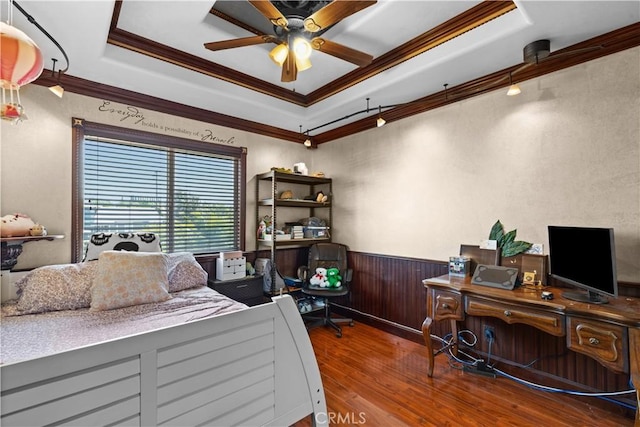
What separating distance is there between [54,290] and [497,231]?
352 cm

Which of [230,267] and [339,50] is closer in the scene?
[339,50]

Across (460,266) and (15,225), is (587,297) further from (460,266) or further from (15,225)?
(15,225)

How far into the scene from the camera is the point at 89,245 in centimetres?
249

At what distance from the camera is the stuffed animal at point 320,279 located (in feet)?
11.5

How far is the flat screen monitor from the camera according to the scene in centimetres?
176

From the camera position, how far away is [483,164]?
8.82ft

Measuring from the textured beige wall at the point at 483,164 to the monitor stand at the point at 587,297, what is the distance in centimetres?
29

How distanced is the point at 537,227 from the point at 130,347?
2836mm

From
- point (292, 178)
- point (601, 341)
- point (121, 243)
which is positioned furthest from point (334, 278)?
point (601, 341)

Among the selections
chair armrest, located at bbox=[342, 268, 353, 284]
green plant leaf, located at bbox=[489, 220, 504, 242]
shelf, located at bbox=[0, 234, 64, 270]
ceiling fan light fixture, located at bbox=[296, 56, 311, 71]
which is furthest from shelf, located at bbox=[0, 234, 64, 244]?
green plant leaf, located at bbox=[489, 220, 504, 242]

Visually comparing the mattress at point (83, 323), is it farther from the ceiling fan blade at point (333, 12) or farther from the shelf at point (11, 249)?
the ceiling fan blade at point (333, 12)

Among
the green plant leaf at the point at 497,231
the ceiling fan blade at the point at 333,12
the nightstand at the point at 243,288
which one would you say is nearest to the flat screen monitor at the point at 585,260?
the green plant leaf at the point at 497,231

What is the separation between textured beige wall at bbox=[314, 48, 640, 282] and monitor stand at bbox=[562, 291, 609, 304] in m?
0.30

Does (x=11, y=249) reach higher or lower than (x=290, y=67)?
lower
